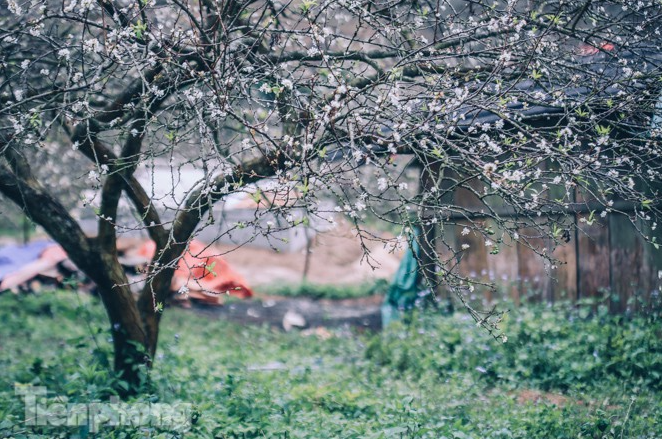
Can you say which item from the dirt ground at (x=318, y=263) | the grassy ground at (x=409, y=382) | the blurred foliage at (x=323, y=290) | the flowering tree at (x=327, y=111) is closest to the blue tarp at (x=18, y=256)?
the grassy ground at (x=409, y=382)

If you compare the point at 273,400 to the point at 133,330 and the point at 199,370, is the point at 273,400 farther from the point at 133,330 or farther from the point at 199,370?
the point at 199,370

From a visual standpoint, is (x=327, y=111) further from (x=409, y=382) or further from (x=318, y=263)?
(x=318, y=263)

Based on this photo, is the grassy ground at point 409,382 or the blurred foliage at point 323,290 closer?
the grassy ground at point 409,382

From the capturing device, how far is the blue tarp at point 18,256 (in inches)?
537

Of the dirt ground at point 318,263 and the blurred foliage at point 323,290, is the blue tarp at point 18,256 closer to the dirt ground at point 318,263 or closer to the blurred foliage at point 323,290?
the dirt ground at point 318,263

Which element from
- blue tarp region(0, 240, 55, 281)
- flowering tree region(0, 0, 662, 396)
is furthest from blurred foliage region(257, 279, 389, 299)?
flowering tree region(0, 0, 662, 396)

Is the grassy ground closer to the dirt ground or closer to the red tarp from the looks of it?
the red tarp

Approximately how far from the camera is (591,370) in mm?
6320

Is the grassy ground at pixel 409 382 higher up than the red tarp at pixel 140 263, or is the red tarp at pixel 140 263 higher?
the red tarp at pixel 140 263

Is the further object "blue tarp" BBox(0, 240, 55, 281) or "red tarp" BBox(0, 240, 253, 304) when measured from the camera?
"blue tarp" BBox(0, 240, 55, 281)

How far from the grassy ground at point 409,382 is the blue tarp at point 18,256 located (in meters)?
4.71

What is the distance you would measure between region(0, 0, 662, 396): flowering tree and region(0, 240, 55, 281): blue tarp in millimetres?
8395

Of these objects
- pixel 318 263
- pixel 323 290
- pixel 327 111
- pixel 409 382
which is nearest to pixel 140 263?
pixel 323 290

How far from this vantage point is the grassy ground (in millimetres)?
4758
